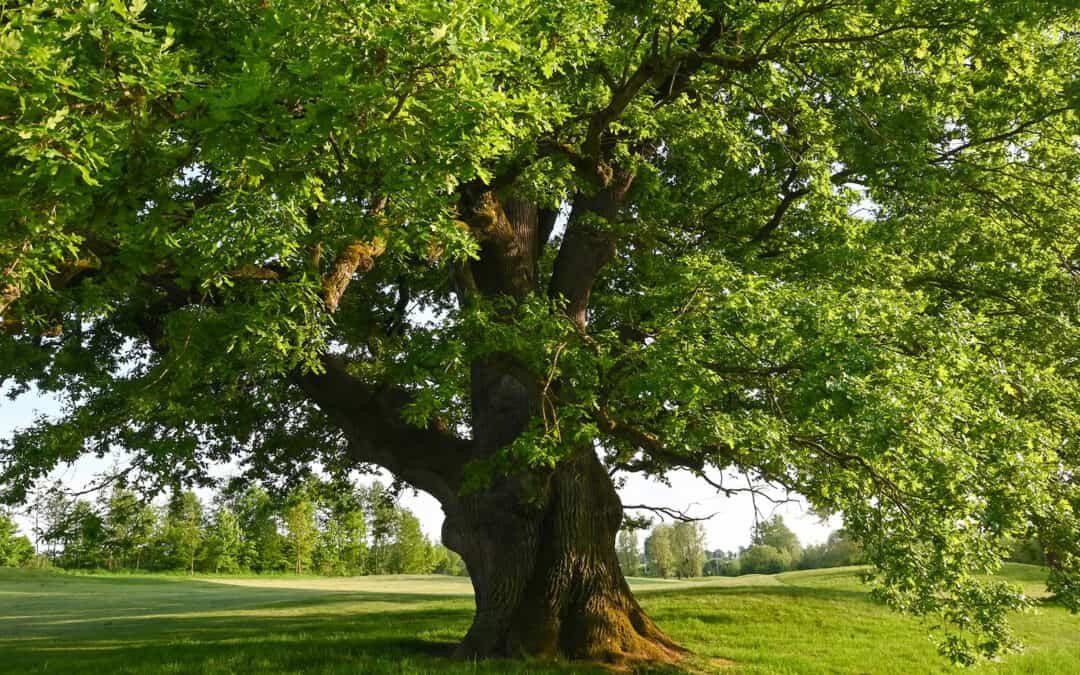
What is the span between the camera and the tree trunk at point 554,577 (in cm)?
1176

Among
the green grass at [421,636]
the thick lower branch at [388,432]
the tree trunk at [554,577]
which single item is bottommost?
the green grass at [421,636]

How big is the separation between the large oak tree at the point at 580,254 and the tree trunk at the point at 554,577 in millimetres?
56

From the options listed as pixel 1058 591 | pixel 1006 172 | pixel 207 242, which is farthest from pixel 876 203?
pixel 207 242

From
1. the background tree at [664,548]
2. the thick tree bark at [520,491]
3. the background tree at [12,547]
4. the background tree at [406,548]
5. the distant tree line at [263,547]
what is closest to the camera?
the thick tree bark at [520,491]

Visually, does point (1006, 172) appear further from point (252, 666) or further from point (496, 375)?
point (252, 666)

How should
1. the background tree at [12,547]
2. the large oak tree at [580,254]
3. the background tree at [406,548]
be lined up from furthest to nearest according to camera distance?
the background tree at [406,548], the background tree at [12,547], the large oak tree at [580,254]

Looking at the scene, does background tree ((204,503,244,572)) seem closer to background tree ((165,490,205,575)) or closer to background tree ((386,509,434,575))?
background tree ((165,490,205,575))

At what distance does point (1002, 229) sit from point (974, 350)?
5.01 metres

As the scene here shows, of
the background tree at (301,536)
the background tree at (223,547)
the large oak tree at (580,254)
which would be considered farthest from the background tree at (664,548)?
the large oak tree at (580,254)

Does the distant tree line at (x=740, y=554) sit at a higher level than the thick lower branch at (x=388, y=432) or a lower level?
lower

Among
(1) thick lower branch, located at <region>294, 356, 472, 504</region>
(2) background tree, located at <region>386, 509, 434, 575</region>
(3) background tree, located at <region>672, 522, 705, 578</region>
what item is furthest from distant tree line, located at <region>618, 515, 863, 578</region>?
(1) thick lower branch, located at <region>294, 356, 472, 504</region>

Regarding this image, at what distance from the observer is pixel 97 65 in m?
5.13

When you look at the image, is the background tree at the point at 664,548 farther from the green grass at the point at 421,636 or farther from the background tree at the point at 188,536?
the green grass at the point at 421,636

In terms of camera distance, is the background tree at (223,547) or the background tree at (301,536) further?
the background tree at (223,547)
